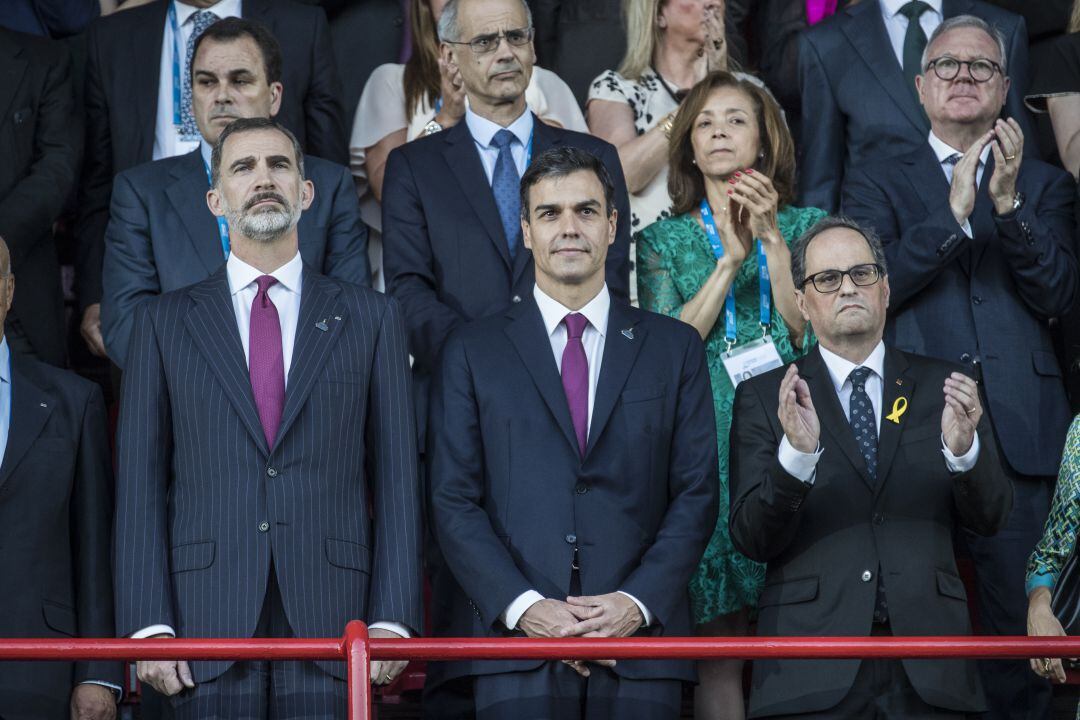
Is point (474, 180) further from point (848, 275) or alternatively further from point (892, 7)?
point (892, 7)

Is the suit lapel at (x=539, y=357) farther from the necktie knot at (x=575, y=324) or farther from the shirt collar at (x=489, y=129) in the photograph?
the shirt collar at (x=489, y=129)

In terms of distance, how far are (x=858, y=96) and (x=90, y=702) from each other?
3.11 meters

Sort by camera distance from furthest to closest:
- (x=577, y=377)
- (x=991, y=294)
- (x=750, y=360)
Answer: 1. (x=991, y=294)
2. (x=750, y=360)
3. (x=577, y=377)

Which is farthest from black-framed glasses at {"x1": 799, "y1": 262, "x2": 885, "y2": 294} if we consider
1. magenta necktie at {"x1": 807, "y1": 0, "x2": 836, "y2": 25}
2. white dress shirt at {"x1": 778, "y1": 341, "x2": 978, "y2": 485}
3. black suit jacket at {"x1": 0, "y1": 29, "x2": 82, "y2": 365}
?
black suit jacket at {"x1": 0, "y1": 29, "x2": 82, "y2": 365}

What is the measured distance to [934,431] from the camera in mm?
4473

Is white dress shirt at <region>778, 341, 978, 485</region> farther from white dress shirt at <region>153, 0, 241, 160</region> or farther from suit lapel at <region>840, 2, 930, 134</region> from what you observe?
white dress shirt at <region>153, 0, 241, 160</region>

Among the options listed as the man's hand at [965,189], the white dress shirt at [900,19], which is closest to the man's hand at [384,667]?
the man's hand at [965,189]

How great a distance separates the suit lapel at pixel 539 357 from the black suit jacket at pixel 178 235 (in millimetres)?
637

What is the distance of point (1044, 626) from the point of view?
412 centimetres

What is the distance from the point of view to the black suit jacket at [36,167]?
541 cm

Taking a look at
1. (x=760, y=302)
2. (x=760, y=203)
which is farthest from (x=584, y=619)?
(x=760, y=203)

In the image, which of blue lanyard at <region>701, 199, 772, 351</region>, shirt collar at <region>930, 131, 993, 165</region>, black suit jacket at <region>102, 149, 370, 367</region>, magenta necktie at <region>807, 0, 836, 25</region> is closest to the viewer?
black suit jacket at <region>102, 149, 370, 367</region>

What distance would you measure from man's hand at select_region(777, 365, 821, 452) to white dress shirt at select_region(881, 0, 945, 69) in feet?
7.28

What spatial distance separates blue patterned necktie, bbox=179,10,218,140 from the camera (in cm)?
568
